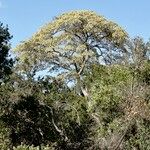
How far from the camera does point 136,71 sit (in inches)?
1297

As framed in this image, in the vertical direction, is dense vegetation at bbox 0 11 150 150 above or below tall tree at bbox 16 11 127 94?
below

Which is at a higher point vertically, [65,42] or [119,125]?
[65,42]

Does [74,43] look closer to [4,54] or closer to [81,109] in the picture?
[81,109]

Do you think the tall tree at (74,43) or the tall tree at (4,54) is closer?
the tall tree at (4,54)

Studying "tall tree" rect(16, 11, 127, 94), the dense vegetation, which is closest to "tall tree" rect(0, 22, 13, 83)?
the dense vegetation

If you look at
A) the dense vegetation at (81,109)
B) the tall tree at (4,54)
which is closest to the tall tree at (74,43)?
the dense vegetation at (81,109)

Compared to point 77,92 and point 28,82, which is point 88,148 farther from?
point 77,92

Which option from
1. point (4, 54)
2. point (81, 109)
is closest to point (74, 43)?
point (81, 109)

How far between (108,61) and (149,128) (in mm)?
19852

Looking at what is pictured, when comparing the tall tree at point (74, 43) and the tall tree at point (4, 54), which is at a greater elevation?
the tall tree at point (74, 43)

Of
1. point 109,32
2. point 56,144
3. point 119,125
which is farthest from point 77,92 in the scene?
point 119,125

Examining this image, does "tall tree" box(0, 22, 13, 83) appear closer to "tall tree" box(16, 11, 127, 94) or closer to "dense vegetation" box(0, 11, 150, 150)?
"dense vegetation" box(0, 11, 150, 150)

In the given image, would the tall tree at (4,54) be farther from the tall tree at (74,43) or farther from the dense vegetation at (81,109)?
the tall tree at (74,43)

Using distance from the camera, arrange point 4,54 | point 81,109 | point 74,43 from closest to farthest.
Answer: point 4,54 < point 81,109 < point 74,43
